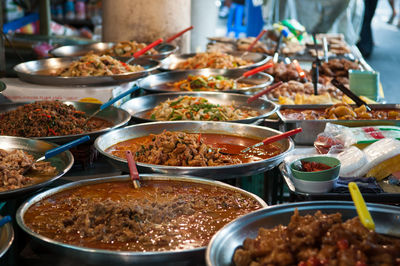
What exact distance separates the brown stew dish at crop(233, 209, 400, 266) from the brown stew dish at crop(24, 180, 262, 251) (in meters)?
0.23

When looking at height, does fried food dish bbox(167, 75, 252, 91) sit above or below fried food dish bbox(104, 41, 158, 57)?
below

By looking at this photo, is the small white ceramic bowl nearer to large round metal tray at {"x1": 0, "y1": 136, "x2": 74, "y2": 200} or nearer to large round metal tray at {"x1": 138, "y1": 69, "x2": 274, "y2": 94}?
large round metal tray at {"x1": 0, "y1": 136, "x2": 74, "y2": 200}

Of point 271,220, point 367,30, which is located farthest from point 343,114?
point 367,30

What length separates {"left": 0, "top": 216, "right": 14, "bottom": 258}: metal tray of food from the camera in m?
1.37

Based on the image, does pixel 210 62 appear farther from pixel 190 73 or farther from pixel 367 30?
pixel 367 30

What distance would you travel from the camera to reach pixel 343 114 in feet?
10.7

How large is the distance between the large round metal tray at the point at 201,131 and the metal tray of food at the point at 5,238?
690mm

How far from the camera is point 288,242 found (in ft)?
4.54

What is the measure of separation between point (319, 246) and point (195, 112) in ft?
5.87

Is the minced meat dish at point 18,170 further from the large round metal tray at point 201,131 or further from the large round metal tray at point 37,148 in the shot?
the large round metal tray at point 201,131

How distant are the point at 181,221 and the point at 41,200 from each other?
55cm

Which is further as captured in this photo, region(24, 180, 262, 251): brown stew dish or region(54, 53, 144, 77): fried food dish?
region(54, 53, 144, 77): fried food dish

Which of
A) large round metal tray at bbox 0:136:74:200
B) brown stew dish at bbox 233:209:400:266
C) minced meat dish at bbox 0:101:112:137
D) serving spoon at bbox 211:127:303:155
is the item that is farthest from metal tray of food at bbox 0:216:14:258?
serving spoon at bbox 211:127:303:155

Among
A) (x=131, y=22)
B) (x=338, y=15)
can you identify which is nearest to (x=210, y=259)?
(x=131, y=22)
